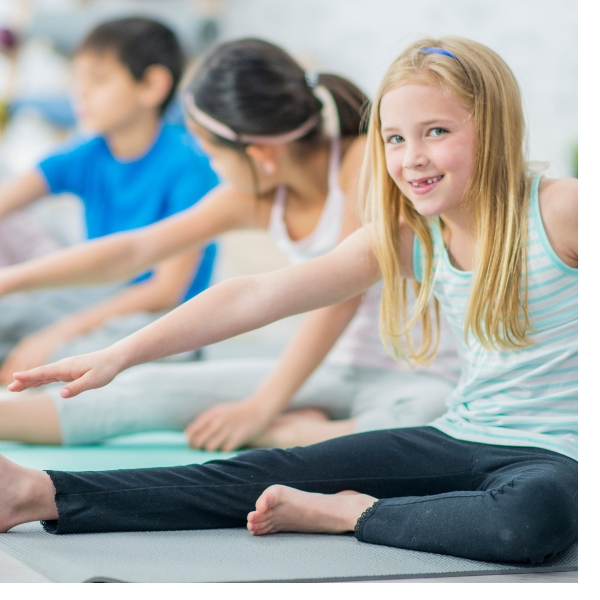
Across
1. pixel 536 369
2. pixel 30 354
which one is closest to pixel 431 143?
pixel 536 369

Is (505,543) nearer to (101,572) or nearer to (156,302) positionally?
(101,572)

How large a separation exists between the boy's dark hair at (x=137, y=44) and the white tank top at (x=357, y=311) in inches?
26.2

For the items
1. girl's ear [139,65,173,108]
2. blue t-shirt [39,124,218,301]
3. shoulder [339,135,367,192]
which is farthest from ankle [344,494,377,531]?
girl's ear [139,65,173,108]

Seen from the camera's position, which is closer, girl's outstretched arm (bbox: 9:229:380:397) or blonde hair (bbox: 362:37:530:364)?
girl's outstretched arm (bbox: 9:229:380:397)

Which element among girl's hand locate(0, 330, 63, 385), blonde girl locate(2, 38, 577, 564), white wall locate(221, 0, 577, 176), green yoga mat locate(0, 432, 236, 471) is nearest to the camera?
blonde girl locate(2, 38, 577, 564)

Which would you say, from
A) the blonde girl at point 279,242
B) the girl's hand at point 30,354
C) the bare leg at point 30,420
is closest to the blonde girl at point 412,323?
the blonde girl at point 279,242

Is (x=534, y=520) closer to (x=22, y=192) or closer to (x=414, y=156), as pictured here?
(x=414, y=156)

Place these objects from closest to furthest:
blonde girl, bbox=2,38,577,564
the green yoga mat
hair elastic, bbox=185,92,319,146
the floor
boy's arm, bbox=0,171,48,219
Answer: the floor → blonde girl, bbox=2,38,577,564 → the green yoga mat → hair elastic, bbox=185,92,319,146 → boy's arm, bbox=0,171,48,219

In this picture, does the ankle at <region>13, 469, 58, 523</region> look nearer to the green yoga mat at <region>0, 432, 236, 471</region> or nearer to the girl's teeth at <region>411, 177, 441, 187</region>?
the green yoga mat at <region>0, 432, 236, 471</region>

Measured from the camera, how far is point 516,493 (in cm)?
71

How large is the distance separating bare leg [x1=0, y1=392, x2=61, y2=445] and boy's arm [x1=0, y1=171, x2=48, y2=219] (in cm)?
55

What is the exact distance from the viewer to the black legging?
71 cm

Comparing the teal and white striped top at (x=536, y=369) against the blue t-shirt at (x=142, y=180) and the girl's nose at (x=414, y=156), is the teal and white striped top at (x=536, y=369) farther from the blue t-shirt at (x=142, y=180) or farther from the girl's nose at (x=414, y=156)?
the blue t-shirt at (x=142, y=180)

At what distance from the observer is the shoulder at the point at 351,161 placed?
114 cm
